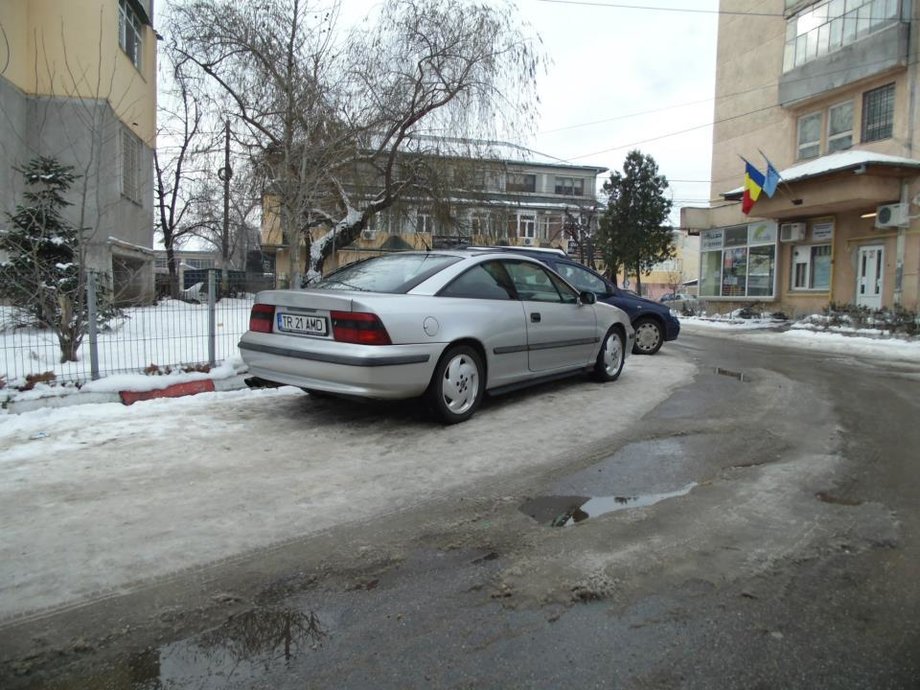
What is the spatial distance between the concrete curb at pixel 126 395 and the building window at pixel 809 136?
70.3 ft

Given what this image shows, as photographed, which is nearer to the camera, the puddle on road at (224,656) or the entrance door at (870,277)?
the puddle on road at (224,656)

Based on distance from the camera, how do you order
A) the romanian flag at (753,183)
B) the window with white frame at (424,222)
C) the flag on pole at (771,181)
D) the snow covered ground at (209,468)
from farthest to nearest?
the window with white frame at (424,222)
the romanian flag at (753,183)
the flag on pole at (771,181)
the snow covered ground at (209,468)

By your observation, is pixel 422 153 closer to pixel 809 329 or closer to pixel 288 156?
pixel 288 156

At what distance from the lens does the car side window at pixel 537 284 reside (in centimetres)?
631

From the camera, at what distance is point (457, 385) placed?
540 centimetres

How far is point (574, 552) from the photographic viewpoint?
3.04m

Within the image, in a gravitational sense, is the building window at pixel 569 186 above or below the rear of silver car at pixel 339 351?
above

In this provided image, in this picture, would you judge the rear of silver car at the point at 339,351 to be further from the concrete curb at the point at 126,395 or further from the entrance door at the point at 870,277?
the entrance door at the point at 870,277

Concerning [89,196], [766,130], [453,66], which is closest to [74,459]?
[89,196]

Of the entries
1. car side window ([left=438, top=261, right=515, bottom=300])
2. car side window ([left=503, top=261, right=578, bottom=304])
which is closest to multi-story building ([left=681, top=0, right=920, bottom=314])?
car side window ([left=503, top=261, right=578, bottom=304])

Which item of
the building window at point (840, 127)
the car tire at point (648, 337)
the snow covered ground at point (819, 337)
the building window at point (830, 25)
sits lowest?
the snow covered ground at point (819, 337)

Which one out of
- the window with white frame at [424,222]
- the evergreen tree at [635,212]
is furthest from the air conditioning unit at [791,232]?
the window with white frame at [424,222]

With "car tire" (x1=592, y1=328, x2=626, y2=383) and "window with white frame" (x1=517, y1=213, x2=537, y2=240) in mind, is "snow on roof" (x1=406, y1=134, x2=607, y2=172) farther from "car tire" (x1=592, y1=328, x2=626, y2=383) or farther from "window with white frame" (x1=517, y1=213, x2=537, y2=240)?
"window with white frame" (x1=517, y1=213, x2=537, y2=240)

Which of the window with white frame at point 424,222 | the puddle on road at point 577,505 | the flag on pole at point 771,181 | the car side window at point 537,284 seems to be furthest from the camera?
the window with white frame at point 424,222
